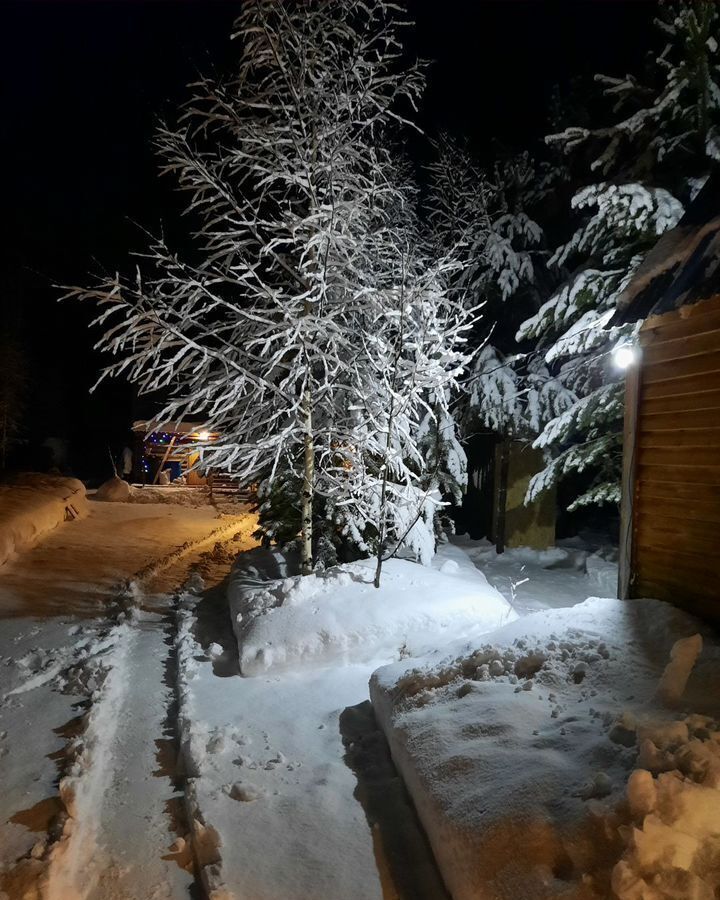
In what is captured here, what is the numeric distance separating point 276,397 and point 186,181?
3367mm

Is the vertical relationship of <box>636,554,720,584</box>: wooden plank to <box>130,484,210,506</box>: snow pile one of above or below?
above

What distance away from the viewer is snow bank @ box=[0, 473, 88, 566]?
12734mm

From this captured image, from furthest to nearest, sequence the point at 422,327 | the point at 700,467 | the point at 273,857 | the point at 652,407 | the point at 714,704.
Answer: the point at 422,327 < the point at 652,407 < the point at 700,467 < the point at 714,704 < the point at 273,857

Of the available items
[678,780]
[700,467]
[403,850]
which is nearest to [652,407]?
[700,467]

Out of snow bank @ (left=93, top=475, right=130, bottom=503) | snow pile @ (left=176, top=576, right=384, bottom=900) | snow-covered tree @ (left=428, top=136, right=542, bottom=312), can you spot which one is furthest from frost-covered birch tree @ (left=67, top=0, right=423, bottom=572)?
snow bank @ (left=93, top=475, right=130, bottom=503)

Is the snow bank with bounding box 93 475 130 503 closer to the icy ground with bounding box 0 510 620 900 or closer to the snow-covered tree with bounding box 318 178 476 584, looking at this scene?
the icy ground with bounding box 0 510 620 900

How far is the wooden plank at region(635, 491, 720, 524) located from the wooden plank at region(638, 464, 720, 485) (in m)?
0.19

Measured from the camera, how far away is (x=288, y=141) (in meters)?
8.05

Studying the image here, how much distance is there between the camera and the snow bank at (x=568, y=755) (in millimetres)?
2836

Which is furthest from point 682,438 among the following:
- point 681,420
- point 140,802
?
point 140,802

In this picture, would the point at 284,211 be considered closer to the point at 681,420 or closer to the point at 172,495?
the point at 681,420

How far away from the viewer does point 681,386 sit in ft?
20.2

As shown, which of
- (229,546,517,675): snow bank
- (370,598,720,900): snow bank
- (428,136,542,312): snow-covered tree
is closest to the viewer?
(370,598,720,900): snow bank

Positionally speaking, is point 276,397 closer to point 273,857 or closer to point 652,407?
point 652,407
